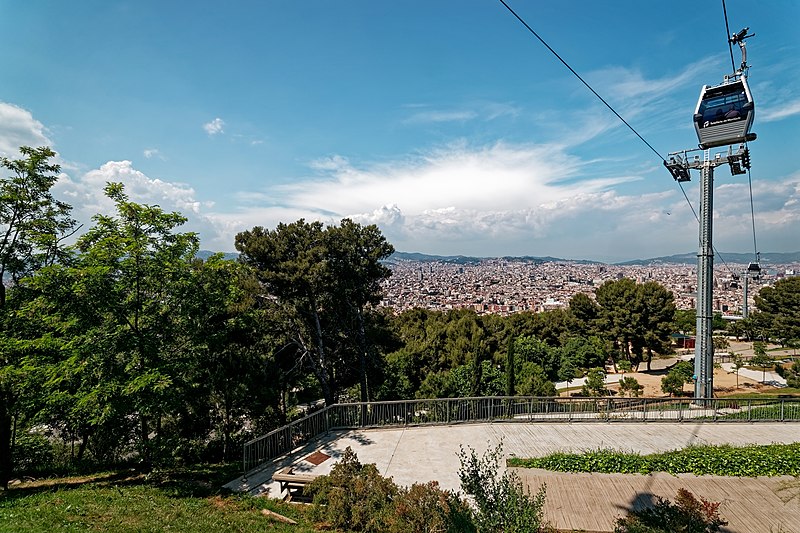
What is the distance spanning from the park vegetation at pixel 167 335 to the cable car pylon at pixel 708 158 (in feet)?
24.7

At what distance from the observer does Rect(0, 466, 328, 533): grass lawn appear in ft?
18.7

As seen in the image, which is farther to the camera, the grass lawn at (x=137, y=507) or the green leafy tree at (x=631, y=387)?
the green leafy tree at (x=631, y=387)

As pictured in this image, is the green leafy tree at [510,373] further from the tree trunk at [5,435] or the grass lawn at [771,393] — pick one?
the tree trunk at [5,435]

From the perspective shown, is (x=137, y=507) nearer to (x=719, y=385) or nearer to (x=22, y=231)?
(x=22, y=231)

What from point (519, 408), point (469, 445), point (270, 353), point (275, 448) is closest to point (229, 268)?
point (270, 353)

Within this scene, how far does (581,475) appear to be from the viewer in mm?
8391

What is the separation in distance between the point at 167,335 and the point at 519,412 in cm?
1029

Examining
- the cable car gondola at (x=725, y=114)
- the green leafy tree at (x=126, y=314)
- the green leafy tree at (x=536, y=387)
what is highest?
the cable car gondola at (x=725, y=114)

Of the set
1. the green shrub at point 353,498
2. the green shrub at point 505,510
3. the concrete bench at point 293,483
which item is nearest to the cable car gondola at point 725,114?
the green shrub at point 505,510

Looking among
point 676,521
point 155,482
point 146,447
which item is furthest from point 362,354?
point 676,521

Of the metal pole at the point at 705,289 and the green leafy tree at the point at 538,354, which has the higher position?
the metal pole at the point at 705,289

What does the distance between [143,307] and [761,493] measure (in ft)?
44.3

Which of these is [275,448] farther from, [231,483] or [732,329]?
[732,329]

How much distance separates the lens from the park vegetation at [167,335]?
305 inches
